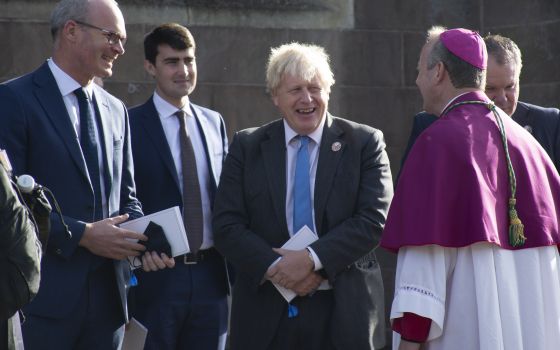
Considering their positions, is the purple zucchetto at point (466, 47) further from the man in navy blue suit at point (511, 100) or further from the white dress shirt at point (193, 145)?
the white dress shirt at point (193, 145)

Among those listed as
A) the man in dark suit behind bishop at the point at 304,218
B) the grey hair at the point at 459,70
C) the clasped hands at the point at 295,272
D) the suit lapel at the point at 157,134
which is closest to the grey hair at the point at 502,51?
the man in dark suit behind bishop at the point at 304,218

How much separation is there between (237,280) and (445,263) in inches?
63.4

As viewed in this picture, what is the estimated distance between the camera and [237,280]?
5.86m

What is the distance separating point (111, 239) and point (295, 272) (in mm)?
918

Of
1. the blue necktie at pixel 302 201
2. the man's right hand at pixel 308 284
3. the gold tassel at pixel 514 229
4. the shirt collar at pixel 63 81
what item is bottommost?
the man's right hand at pixel 308 284

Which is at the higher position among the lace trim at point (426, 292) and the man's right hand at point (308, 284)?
the lace trim at point (426, 292)

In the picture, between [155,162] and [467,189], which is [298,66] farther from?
[467,189]

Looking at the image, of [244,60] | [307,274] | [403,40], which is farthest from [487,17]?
[307,274]

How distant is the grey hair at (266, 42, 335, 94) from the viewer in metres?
5.88

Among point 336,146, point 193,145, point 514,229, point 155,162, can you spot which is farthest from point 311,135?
point 514,229

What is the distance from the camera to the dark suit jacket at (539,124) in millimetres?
6129

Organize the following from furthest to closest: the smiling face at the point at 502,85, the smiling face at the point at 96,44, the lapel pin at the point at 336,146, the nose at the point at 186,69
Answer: the nose at the point at 186,69
the smiling face at the point at 502,85
the lapel pin at the point at 336,146
the smiling face at the point at 96,44

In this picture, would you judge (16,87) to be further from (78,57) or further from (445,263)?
(445,263)

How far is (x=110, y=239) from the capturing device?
5.29 m
